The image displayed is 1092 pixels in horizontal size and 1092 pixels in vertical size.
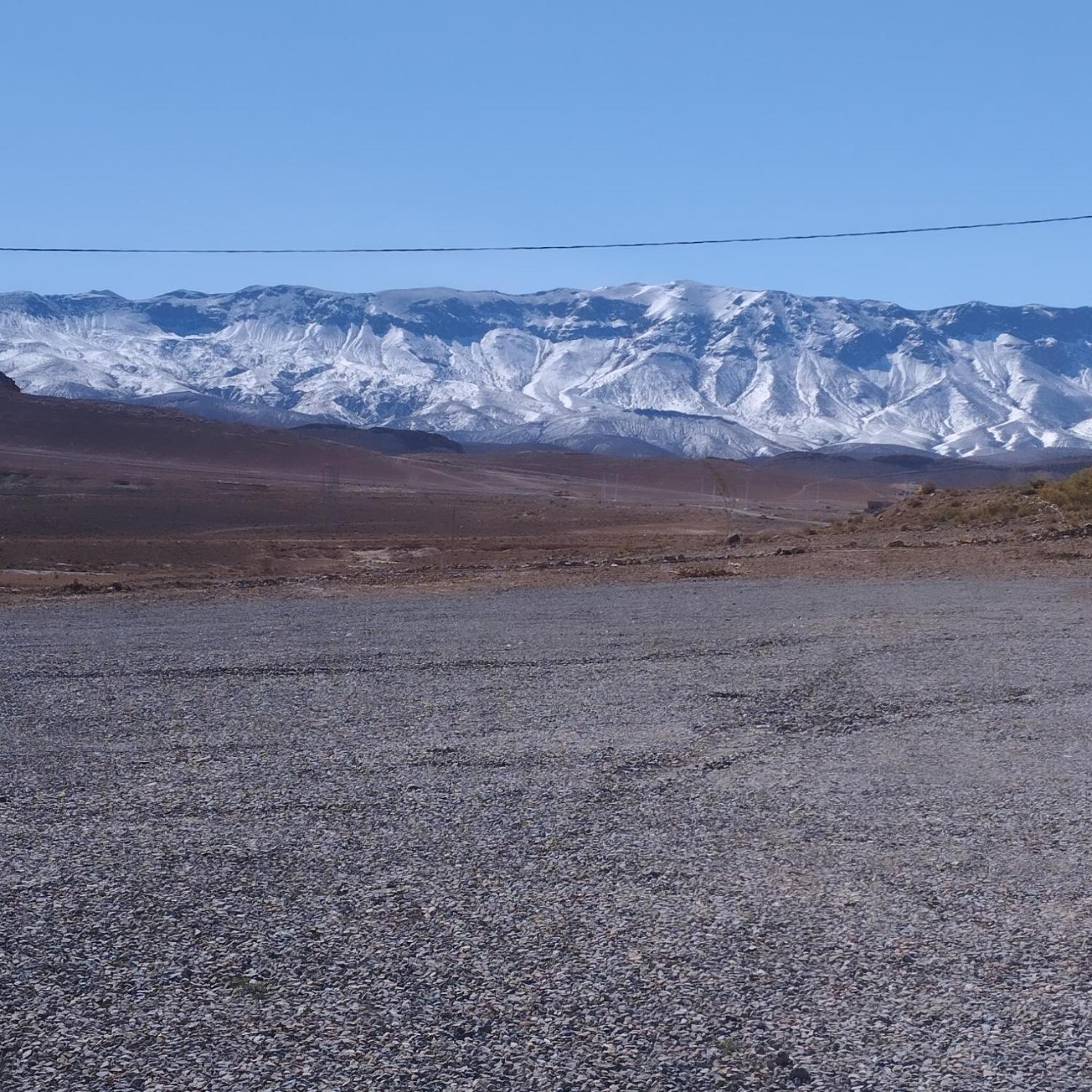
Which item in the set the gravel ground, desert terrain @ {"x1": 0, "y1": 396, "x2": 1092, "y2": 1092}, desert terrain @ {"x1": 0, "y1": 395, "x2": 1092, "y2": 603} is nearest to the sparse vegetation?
desert terrain @ {"x1": 0, "y1": 395, "x2": 1092, "y2": 603}

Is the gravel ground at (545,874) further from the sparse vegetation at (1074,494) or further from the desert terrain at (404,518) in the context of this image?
the sparse vegetation at (1074,494)

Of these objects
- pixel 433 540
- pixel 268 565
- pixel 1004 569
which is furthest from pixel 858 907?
pixel 433 540

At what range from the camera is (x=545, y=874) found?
692 cm

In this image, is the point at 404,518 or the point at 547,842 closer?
the point at 547,842

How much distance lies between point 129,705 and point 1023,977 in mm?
7734

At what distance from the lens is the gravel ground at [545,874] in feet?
16.6

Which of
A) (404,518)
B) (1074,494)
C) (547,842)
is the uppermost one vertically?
(1074,494)

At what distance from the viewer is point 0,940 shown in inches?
237

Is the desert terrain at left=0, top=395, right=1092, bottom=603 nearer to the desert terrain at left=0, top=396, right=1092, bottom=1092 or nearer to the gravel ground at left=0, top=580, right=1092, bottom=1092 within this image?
the desert terrain at left=0, top=396, right=1092, bottom=1092

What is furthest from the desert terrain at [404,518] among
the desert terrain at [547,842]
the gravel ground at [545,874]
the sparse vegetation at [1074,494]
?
the gravel ground at [545,874]

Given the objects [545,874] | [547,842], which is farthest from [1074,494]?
[545,874]

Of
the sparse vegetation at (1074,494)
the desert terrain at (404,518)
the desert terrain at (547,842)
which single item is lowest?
the desert terrain at (404,518)

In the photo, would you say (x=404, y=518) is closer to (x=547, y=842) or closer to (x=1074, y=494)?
(x=1074, y=494)

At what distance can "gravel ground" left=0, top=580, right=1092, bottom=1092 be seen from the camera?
5055 millimetres
